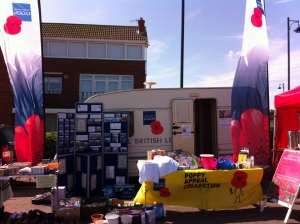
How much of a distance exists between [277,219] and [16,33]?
7090mm

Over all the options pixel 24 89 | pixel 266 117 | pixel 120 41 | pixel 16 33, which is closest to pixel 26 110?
pixel 24 89

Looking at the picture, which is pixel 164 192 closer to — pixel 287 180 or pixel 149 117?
pixel 287 180

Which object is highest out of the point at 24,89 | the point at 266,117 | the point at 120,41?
the point at 120,41

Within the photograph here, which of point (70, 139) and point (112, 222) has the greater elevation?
point (70, 139)

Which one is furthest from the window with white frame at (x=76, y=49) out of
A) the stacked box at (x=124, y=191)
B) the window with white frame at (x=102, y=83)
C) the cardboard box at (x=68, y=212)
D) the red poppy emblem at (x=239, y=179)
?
the red poppy emblem at (x=239, y=179)

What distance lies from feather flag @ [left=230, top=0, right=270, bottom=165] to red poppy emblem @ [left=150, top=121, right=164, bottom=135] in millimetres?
1802

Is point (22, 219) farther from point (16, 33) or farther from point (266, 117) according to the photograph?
point (266, 117)

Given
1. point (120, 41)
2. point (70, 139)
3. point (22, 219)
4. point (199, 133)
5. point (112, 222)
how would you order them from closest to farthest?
point (112, 222) < point (22, 219) < point (70, 139) < point (199, 133) < point (120, 41)

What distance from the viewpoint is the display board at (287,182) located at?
18.4ft

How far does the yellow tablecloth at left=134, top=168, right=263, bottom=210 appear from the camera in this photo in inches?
240

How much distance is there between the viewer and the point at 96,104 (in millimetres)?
8148

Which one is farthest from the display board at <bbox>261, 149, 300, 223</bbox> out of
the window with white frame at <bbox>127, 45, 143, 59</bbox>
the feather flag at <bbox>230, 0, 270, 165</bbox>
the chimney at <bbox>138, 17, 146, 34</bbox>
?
the chimney at <bbox>138, 17, 146, 34</bbox>

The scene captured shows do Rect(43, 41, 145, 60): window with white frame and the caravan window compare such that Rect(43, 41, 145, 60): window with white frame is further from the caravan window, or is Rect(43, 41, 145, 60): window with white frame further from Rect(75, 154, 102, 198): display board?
Rect(75, 154, 102, 198): display board

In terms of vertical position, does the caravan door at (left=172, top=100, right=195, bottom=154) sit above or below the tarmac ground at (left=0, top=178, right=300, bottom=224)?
above
